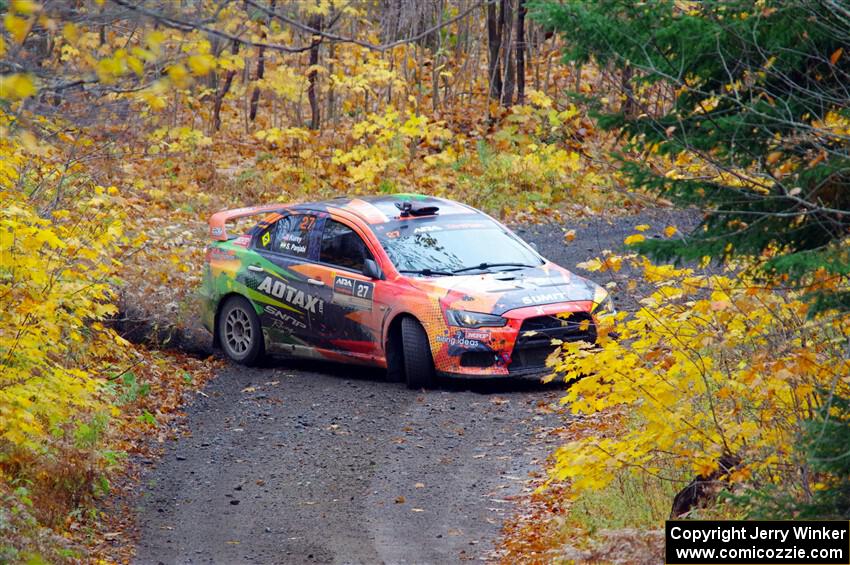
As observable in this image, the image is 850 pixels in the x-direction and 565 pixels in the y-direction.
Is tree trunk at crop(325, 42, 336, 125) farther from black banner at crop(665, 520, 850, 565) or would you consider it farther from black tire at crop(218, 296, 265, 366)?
black banner at crop(665, 520, 850, 565)

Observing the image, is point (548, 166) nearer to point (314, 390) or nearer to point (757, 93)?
point (314, 390)

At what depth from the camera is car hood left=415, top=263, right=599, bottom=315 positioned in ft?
33.9

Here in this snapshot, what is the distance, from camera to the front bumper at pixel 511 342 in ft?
33.5

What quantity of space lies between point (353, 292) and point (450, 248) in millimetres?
1107

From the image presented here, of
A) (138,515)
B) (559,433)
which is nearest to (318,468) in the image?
(138,515)

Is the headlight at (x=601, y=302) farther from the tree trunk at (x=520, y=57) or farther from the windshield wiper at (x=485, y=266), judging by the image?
the tree trunk at (x=520, y=57)

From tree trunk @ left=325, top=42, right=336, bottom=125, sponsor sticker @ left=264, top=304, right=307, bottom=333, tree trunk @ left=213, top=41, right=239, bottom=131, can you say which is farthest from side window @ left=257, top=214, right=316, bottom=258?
tree trunk @ left=213, top=41, right=239, bottom=131

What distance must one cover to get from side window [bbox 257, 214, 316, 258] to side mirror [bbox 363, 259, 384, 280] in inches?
39.1

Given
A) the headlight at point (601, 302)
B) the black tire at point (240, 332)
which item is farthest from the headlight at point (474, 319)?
the black tire at point (240, 332)

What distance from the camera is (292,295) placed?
11.6 meters

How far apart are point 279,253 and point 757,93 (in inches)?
279

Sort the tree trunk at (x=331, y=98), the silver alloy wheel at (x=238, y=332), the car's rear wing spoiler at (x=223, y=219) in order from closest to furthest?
1. the silver alloy wheel at (x=238, y=332)
2. the car's rear wing spoiler at (x=223, y=219)
3. the tree trunk at (x=331, y=98)

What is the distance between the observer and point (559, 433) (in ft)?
31.2

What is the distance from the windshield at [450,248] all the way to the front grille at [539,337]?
39.1 inches
